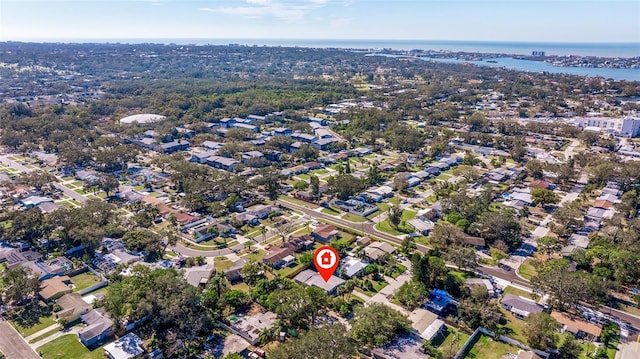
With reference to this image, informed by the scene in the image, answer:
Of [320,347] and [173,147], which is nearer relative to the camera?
[320,347]

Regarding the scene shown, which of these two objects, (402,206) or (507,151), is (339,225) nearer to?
(402,206)

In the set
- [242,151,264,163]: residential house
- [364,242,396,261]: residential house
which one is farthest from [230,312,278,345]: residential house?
[242,151,264,163]: residential house

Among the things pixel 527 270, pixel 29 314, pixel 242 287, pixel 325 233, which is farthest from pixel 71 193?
pixel 527 270

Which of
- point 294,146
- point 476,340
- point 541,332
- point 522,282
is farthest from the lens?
point 294,146

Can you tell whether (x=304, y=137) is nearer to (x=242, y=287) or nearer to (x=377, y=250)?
(x=377, y=250)

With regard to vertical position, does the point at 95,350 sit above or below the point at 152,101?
below

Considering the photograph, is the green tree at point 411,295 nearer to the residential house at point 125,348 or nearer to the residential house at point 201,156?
the residential house at point 125,348

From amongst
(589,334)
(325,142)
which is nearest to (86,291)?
(589,334)

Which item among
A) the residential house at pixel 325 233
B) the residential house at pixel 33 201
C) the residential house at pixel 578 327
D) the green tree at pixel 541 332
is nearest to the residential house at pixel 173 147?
the residential house at pixel 33 201
